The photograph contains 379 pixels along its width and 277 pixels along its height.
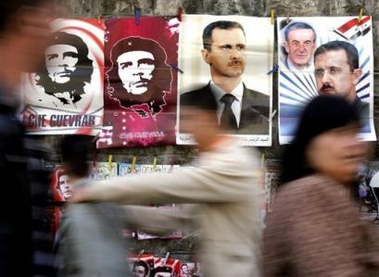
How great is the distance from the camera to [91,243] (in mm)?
2418

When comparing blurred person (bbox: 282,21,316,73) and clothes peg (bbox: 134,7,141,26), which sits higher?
clothes peg (bbox: 134,7,141,26)

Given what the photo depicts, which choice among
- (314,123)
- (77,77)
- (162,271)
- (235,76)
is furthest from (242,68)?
(314,123)

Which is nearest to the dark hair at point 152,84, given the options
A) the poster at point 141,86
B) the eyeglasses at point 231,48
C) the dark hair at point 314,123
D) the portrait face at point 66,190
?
the poster at point 141,86

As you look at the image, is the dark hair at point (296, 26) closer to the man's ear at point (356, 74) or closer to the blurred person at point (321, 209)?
the man's ear at point (356, 74)

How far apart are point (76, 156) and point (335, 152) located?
1.40 metres

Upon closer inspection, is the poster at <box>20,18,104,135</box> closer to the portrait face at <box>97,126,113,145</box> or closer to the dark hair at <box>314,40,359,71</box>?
the portrait face at <box>97,126,113,145</box>

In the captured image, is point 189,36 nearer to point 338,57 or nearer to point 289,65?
point 289,65

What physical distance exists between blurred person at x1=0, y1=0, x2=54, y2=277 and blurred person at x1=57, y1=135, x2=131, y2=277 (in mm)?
748

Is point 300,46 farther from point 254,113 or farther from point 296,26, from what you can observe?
point 254,113

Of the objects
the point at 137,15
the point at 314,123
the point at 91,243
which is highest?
the point at 137,15

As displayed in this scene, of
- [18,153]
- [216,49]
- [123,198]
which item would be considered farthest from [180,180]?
[216,49]

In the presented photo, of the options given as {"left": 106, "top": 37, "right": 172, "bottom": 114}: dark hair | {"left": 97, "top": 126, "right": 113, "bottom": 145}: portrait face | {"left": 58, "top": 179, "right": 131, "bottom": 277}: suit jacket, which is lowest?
{"left": 58, "top": 179, "right": 131, "bottom": 277}: suit jacket

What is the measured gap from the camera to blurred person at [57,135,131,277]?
7.79 ft

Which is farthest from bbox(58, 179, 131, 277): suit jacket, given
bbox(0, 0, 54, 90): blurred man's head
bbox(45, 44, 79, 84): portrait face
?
bbox(45, 44, 79, 84): portrait face
